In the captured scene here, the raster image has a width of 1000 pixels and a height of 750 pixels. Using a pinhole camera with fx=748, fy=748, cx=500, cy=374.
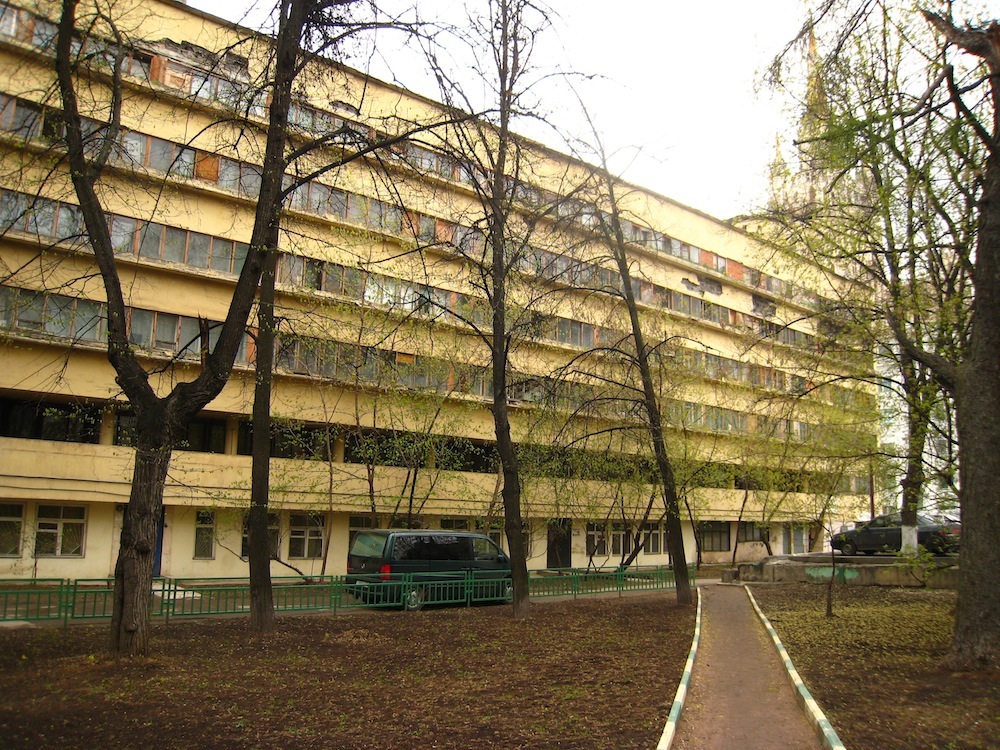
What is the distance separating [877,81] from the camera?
43.8ft

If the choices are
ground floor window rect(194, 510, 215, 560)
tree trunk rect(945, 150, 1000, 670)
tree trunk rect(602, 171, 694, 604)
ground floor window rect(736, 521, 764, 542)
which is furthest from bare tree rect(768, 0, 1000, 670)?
ground floor window rect(736, 521, 764, 542)

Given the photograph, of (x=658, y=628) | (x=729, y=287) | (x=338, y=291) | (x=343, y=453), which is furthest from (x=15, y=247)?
(x=729, y=287)

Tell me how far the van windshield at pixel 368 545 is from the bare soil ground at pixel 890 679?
372 inches

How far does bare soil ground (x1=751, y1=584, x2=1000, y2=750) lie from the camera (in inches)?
273

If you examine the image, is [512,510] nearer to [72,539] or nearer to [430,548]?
[430,548]

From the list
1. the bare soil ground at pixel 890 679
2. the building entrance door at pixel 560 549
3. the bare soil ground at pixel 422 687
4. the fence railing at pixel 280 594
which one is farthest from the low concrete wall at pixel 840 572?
the bare soil ground at pixel 422 687

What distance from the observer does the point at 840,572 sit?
25594 mm

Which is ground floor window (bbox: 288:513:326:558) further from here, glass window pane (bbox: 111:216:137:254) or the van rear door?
glass window pane (bbox: 111:216:137:254)

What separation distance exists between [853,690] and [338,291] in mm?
22002

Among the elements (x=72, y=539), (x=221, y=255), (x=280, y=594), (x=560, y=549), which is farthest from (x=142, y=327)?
(x=560, y=549)

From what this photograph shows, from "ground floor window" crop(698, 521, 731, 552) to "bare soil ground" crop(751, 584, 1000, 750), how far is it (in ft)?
91.8

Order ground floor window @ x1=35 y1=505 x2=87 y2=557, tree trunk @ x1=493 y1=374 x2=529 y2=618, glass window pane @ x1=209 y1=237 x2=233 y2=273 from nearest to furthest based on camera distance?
1. tree trunk @ x1=493 y1=374 x2=529 y2=618
2. ground floor window @ x1=35 y1=505 x2=87 y2=557
3. glass window pane @ x1=209 y1=237 x2=233 y2=273

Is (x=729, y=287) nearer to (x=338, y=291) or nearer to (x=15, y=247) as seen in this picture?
(x=338, y=291)

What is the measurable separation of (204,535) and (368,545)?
10.3 metres
